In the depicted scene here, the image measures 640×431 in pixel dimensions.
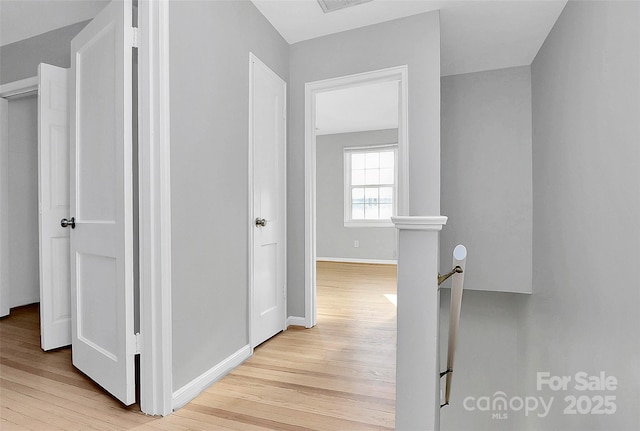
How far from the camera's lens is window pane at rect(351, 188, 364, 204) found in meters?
6.77

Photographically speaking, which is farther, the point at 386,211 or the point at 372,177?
the point at 372,177

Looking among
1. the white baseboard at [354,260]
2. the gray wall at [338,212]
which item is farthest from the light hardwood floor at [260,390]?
the gray wall at [338,212]

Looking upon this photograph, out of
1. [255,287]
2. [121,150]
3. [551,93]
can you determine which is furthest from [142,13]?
[551,93]

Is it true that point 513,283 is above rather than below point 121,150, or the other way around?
below

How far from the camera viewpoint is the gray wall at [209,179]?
5.62ft

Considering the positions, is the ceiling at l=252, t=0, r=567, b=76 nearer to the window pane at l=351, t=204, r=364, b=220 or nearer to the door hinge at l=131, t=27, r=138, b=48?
the door hinge at l=131, t=27, r=138, b=48

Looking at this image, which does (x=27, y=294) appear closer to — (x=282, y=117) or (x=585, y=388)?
(x=282, y=117)

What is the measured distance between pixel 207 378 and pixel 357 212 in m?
5.21

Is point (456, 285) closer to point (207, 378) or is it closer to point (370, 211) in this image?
point (207, 378)

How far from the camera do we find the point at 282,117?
112 inches

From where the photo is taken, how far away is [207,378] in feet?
6.14

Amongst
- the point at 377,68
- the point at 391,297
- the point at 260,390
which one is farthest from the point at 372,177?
the point at 260,390

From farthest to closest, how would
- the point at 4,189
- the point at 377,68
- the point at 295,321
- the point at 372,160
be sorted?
the point at 372,160, the point at 4,189, the point at 295,321, the point at 377,68

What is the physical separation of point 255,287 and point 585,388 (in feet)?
7.34
